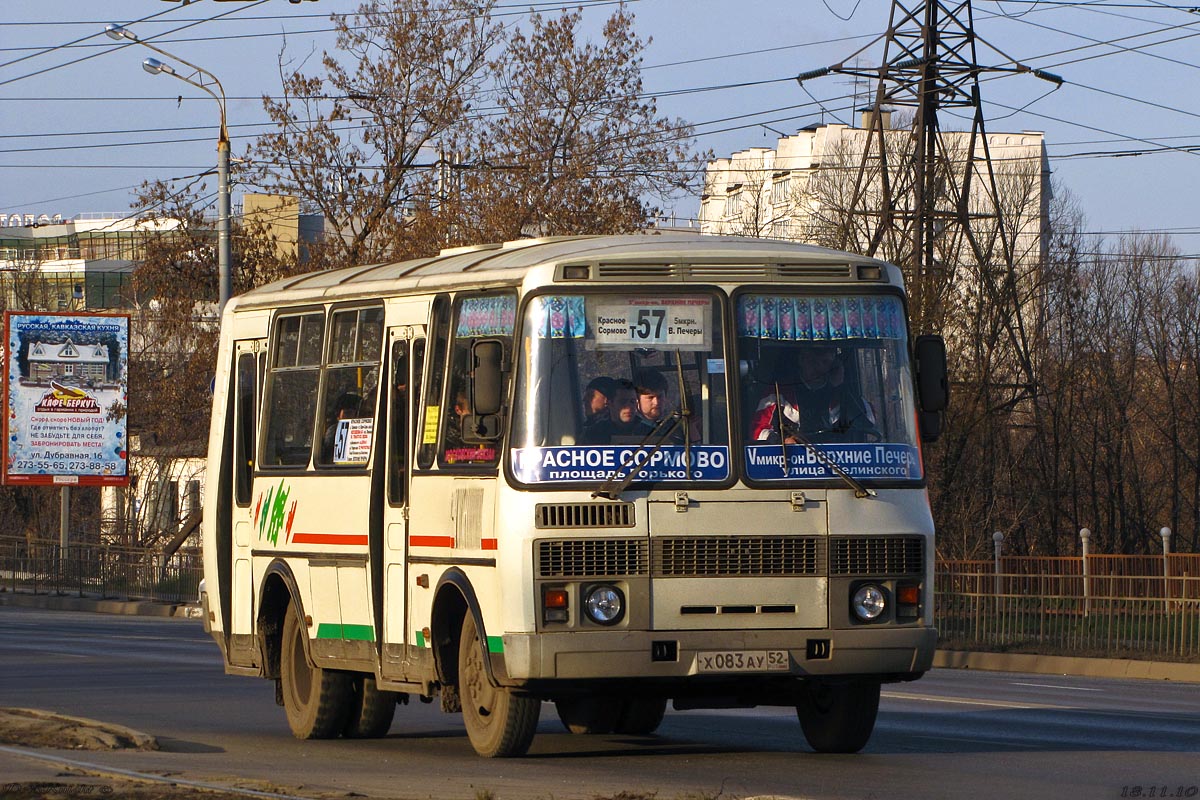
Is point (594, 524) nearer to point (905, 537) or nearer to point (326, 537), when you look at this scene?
point (905, 537)

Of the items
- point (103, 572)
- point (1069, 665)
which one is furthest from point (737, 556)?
point (103, 572)

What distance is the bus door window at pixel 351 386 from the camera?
1288cm

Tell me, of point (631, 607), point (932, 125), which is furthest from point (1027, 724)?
point (932, 125)

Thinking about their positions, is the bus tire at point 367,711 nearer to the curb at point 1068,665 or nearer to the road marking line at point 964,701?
the road marking line at point 964,701

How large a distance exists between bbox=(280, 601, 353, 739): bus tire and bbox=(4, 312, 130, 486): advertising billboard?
1345 inches

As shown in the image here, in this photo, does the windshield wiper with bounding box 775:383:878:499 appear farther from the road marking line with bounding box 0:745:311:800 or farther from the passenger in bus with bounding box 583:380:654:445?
the road marking line with bounding box 0:745:311:800

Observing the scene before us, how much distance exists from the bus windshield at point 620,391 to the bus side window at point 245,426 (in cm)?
419

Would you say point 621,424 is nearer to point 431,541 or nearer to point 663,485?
point 663,485

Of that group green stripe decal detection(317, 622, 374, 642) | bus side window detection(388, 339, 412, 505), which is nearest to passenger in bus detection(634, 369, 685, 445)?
bus side window detection(388, 339, 412, 505)

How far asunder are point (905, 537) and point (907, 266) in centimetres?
2941

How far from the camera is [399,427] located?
12.4 m

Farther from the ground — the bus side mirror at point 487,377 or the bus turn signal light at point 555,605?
the bus side mirror at point 487,377

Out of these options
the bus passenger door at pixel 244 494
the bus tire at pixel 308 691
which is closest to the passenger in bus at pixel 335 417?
the bus tire at pixel 308 691

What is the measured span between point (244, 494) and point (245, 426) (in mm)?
522
